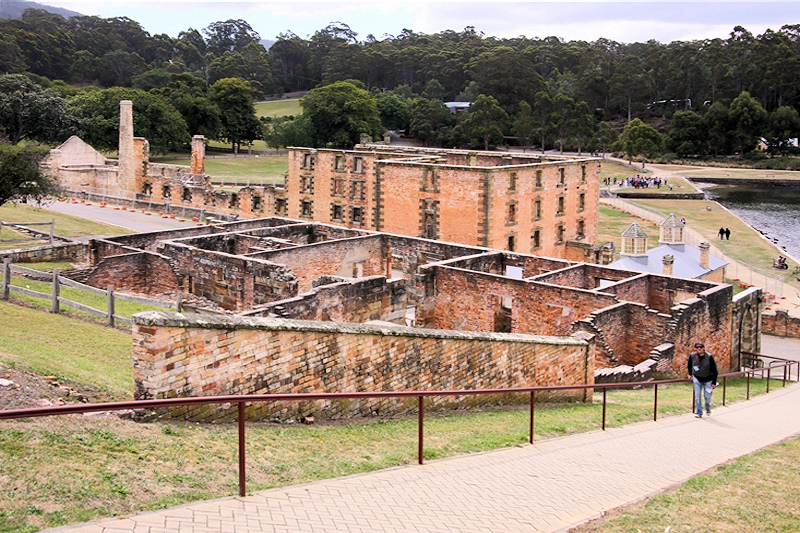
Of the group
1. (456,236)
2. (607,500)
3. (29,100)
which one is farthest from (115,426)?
(29,100)

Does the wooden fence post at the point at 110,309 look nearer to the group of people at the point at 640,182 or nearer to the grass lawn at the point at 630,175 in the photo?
the grass lawn at the point at 630,175

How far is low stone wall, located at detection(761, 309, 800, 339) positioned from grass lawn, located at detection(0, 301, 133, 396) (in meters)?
34.0

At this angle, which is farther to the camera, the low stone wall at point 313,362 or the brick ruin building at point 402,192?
the brick ruin building at point 402,192

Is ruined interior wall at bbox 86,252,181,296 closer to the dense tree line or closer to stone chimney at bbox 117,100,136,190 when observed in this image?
stone chimney at bbox 117,100,136,190

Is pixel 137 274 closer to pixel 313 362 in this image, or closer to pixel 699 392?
pixel 313 362

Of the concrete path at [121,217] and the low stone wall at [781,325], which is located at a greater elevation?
the concrete path at [121,217]

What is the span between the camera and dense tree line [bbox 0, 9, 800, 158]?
11231 centimetres

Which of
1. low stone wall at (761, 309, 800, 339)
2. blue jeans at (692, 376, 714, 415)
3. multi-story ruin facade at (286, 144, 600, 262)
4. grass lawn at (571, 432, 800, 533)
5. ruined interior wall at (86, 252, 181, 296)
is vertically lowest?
low stone wall at (761, 309, 800, 339)

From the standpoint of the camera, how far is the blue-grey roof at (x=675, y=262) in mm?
46281

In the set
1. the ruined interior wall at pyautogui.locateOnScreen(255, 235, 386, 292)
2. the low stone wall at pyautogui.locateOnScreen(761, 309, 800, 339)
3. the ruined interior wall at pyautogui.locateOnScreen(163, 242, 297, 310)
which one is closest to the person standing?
the ruined interior wall at pyautogui.locateOnScreen(163, 242, 297, 310)

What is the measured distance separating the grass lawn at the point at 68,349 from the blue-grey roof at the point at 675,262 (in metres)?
31.2

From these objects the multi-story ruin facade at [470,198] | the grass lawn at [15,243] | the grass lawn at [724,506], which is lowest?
the grass lawn at [724,506]

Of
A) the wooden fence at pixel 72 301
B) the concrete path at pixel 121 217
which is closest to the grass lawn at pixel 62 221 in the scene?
the concrete path at pixel 121 217

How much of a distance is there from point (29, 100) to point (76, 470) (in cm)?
8785
